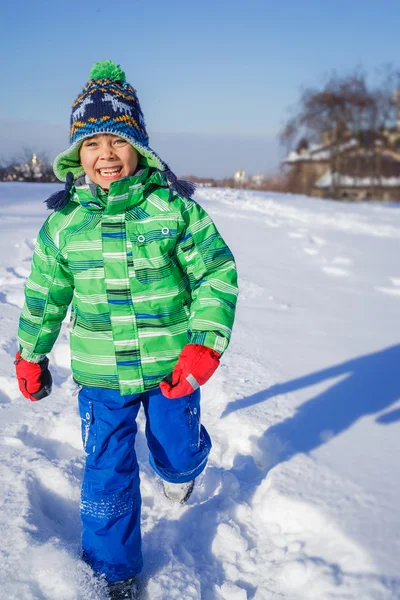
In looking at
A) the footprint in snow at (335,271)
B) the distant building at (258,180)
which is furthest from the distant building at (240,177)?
the footprint in snow at (335,271)

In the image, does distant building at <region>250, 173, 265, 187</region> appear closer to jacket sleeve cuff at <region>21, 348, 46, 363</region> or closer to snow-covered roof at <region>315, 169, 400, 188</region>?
snow-covered roof at <region>315, 169, 400, 188</region>

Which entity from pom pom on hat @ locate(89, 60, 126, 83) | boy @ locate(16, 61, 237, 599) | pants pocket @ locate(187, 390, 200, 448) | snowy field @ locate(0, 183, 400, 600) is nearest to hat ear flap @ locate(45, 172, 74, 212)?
boy @ locate(16, 61, 237, 599)

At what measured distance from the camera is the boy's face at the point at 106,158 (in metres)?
1.54

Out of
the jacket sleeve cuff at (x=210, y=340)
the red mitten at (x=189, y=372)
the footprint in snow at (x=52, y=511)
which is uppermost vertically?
the jacket sleeve cuff at (x=210, y=340)

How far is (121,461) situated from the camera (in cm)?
153

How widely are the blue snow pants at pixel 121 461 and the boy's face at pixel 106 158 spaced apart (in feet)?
2.17

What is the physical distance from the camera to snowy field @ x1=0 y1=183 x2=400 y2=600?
1436 mm

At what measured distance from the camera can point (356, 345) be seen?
3.39 m

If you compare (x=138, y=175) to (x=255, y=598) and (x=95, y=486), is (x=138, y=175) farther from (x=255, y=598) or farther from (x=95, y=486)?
(x=255, y=598)

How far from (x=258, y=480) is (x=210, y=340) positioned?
0.81 meters

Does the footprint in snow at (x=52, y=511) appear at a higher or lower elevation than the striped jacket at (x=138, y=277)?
lower

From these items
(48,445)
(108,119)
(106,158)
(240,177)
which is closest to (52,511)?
(48,445)

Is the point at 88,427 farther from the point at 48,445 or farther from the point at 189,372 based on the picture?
the point at 48,445

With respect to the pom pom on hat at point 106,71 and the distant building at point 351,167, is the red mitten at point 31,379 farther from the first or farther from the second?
the distant building at point 351,167
